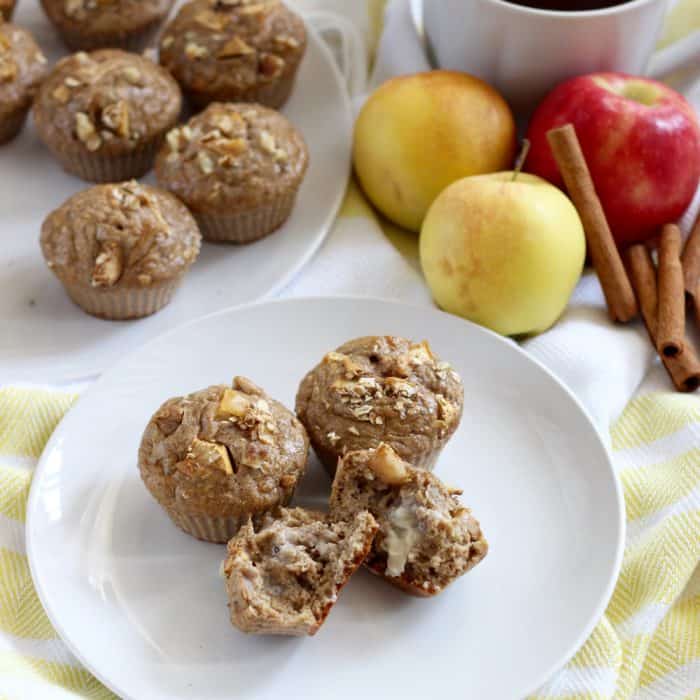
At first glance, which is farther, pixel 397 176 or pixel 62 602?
pixel 397 176

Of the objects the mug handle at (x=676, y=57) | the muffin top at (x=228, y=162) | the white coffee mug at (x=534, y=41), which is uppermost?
the white coffee mug at (x=534, y=41)

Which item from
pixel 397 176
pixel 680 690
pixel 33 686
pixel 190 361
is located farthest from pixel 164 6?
pixel 680 690

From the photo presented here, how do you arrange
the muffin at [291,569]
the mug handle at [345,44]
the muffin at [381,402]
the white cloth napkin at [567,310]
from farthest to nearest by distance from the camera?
the mug handle at [345,44] → the white cloth napkin at [567,310] → the muffin at [381,402] → the muffin at [291,569]

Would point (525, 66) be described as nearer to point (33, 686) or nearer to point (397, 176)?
point (397, 176)

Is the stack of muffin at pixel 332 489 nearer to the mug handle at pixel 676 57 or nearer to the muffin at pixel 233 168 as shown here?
the muffin at pixel 233 168

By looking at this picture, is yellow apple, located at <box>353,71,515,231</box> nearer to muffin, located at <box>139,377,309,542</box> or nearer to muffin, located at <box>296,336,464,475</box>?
muffin, located at <box>296,336,464,475</box>

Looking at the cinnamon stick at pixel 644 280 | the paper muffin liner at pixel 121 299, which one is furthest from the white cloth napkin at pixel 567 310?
the paper muffin liner at pixel 121 299

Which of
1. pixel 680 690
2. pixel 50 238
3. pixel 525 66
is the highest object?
pixel 525 66

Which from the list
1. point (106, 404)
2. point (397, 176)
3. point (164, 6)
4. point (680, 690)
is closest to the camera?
point (680, 690)

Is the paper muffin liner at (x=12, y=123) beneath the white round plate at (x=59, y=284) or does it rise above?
above
